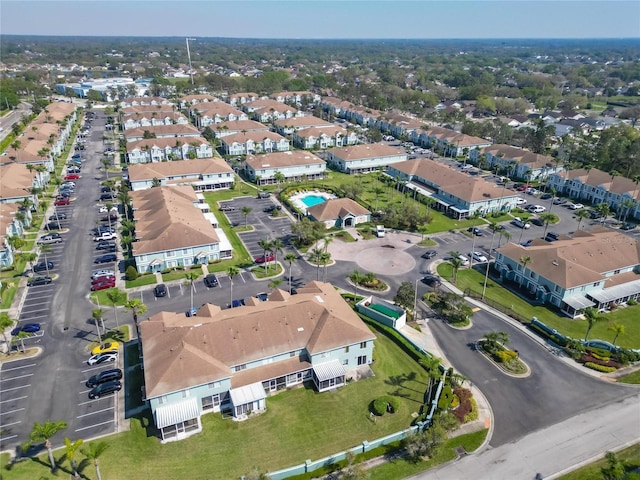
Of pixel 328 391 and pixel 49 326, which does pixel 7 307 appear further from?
pixel 328 391

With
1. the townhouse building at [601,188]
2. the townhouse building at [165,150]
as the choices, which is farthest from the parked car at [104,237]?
the townhouse building at [601,188]

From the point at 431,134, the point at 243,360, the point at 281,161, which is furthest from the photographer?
the point at 431,134

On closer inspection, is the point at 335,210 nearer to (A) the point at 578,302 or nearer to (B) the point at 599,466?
(A) the point at 578,302

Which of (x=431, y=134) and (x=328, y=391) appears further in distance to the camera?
(x=431, y=134)

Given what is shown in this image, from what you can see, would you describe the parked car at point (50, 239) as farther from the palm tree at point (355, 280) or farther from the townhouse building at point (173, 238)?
the palm tree at point (355, 280)

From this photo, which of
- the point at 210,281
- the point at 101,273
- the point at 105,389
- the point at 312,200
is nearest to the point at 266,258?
the point at 210,281

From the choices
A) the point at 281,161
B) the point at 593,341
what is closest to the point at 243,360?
the point at 593,341

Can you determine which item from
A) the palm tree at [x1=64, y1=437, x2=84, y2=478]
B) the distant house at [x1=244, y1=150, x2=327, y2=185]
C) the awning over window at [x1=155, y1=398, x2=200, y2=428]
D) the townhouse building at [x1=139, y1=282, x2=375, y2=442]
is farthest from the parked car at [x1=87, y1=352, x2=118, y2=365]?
the distant house at [x1=244, y1=150, x2=327, y2=185]
